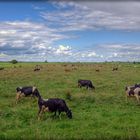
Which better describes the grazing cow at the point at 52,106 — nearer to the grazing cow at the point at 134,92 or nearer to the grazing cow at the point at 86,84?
the grazing cow at the point at 134,92

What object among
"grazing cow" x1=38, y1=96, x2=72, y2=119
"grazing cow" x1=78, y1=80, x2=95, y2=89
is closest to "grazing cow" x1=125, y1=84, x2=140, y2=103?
"grazing cow" x1=78, y1=80, x2=95, y2=89

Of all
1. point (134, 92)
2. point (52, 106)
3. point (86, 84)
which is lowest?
point (52, 106)

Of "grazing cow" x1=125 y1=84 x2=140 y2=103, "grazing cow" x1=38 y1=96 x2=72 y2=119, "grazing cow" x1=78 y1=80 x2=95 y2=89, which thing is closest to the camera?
"grazing cow" x1=38 y1=96 x2=72 y2=119

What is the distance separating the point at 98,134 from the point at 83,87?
2034 cm

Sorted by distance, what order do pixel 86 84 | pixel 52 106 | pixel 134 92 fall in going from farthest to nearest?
pixel 86 84 < pixel 134 92 < pixel 52 106

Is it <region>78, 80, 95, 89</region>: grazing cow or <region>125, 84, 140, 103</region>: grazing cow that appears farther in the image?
<region>78, 80, 95, 89</region>: grazing cow

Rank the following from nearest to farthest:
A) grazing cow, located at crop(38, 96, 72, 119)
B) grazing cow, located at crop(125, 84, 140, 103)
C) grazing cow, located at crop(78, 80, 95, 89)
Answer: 1. grazing cow, located at crop(38, 96, 72, 119)
2. grazing cow, located at crop(125, 84, 140, 103)
3. grazing cow, located at crop(78, 80, 95, 89)

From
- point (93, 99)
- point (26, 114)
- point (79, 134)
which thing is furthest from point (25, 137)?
point (93, 99)

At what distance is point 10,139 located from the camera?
13.2 m

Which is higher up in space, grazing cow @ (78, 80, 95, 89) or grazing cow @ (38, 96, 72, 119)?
grazing cow @ (78, 80, 95, 89)

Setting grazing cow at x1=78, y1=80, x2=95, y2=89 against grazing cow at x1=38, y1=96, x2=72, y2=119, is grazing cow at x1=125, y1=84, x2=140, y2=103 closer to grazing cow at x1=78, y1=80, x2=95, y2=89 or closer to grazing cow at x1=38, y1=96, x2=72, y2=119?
grazing cow at x1=78, y1=80, x2=95, y2=89

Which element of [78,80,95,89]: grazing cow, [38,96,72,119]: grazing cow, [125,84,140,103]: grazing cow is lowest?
[38,96,72,119]: grazing cow

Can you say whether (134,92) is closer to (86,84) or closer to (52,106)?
(86,84)

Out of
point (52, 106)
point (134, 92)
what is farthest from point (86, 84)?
point (52, 106)
